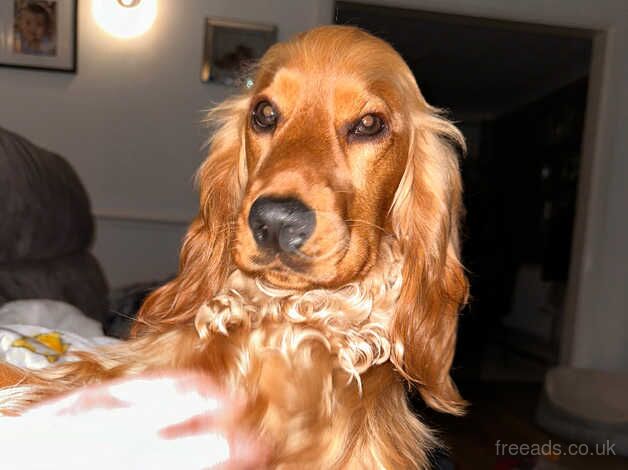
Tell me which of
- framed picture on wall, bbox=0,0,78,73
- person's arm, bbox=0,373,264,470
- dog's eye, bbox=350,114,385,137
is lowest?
person's arm, bbox=0,373,264,470

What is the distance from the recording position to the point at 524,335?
7.77 metres

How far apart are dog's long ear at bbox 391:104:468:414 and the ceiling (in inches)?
124

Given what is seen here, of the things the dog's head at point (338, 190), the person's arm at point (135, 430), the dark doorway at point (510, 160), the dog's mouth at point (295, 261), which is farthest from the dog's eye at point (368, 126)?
the dark doorway at point (510, 160)

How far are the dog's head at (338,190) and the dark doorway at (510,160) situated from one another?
3019mm

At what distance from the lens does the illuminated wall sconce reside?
3545 millimetres

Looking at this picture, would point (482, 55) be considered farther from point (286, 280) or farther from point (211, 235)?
point (286, 280)

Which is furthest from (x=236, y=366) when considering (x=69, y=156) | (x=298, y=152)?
(x=69, y=156)

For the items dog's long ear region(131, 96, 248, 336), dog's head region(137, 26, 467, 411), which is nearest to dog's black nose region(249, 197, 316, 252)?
dog's head region(137, 26, 467, 411)

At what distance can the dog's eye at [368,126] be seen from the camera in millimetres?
998

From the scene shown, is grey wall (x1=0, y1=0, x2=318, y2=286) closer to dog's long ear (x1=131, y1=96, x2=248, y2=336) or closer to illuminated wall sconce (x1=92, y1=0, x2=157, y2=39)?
illuminated wall sconce (x1=92, y1=0, x2=157, y2=39)

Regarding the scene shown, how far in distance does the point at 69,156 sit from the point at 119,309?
197 cm

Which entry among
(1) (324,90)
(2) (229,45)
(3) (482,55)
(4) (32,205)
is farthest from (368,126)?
(3) (482,55)

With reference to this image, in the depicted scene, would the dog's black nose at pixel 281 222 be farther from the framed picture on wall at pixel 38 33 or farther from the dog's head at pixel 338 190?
the framed picture on wall at pixel 38 33

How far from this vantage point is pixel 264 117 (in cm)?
103
